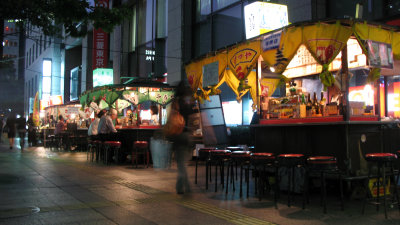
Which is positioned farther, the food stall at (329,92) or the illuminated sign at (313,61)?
the illuminated sign at (313,61)

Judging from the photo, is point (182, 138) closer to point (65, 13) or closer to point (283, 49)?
point (283, 49)

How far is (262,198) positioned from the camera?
25.0 ft

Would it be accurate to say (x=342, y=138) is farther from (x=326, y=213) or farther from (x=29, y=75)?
(x=29, y=75)

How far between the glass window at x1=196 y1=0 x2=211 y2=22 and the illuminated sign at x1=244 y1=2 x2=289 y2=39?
27.1 ft

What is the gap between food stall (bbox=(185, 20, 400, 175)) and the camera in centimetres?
710

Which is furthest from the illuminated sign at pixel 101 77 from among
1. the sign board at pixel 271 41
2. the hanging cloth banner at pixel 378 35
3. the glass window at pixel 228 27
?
the hanging cloth banner at pixel 378 35

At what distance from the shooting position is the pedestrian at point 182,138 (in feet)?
24.6

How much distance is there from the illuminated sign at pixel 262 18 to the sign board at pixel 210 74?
4.13 feet

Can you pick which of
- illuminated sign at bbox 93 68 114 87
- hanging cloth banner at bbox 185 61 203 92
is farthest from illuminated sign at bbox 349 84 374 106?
illuminated sign at bbox 93 68 114 87

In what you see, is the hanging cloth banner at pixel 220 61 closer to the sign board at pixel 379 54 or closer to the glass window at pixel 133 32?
the sign board at pixel 379 54

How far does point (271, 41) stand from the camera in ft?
26.6

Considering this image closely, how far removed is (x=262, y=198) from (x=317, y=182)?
1.21 meters

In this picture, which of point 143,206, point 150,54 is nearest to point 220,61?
point 143,206

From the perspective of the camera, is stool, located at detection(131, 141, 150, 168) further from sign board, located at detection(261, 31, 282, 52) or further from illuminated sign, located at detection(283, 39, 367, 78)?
sign board, located at detection(261, 31, 282, 52)
